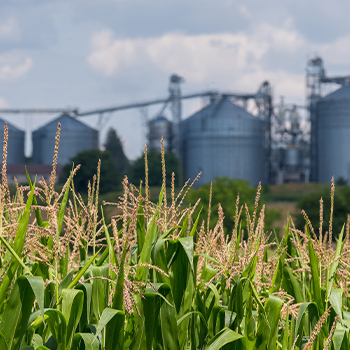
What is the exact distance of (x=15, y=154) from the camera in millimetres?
74000

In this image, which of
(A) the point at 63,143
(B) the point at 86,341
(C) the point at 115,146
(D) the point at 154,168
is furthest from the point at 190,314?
(C) the point at 115,146

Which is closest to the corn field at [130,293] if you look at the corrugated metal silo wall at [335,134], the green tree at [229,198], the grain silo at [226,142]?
the green tree at [229,198]

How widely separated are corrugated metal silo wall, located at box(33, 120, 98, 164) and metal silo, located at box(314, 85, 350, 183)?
86.0ft

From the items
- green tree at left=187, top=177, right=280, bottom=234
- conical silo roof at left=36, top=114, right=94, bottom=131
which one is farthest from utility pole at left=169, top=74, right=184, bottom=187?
green tree at left=187, top=177, right=280, bottom=234

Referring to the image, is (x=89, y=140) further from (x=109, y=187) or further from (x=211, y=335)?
(x=211, y=335)

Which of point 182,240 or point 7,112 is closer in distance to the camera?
point 182,240

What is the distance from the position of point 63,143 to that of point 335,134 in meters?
30.1

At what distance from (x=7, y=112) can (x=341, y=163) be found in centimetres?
3855

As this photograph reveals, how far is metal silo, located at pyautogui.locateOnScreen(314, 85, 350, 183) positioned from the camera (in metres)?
65.0

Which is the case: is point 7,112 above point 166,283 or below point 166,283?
above

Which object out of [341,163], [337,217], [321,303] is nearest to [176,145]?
[341,163]

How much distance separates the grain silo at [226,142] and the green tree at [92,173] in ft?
31.5

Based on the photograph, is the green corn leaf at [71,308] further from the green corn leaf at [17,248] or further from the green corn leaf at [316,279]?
the green corn leaf at [316,279]

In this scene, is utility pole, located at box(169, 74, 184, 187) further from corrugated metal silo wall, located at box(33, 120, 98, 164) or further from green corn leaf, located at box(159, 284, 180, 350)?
green corn leaf, located at box(159, 284, 180, 350)
